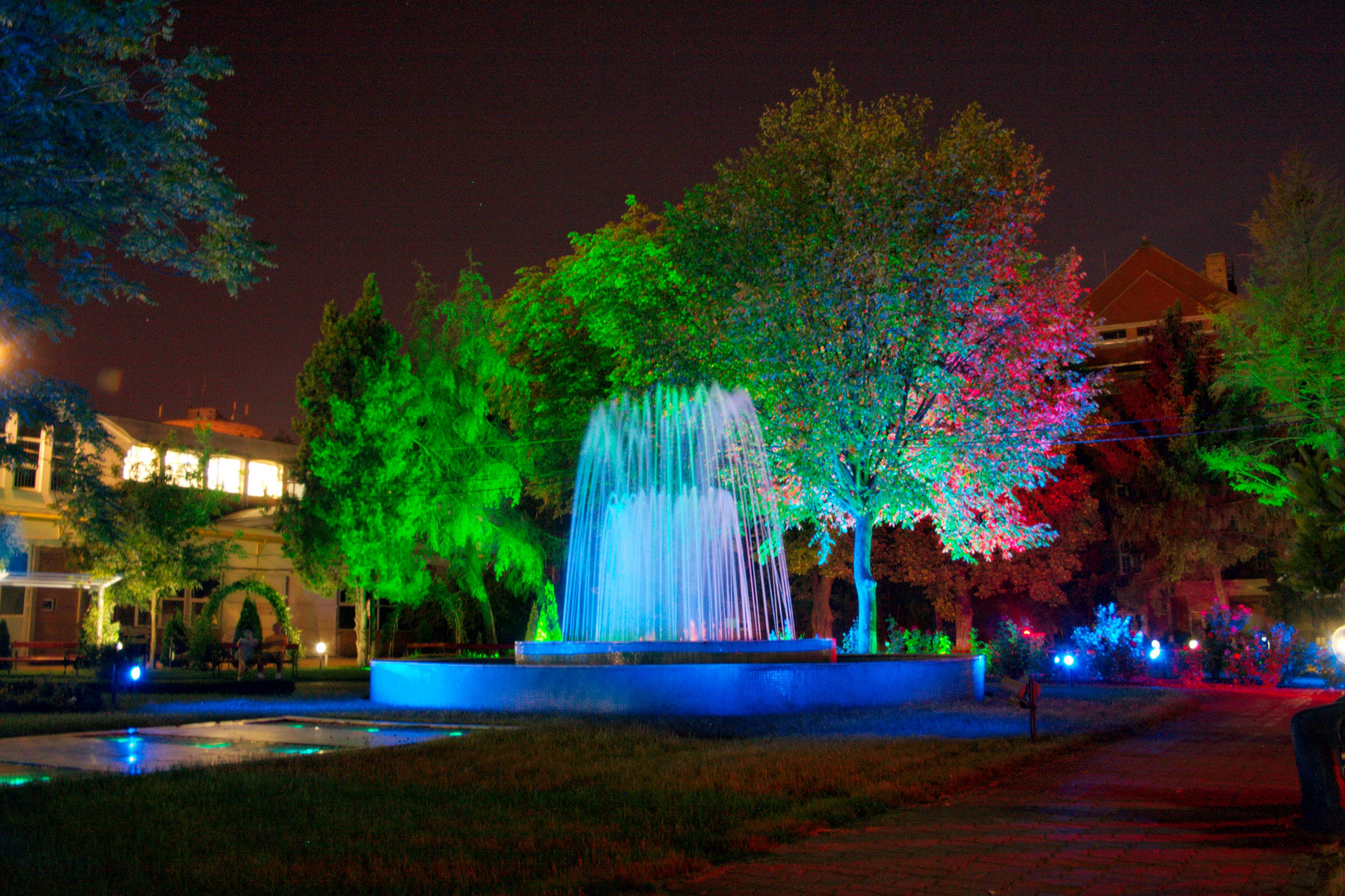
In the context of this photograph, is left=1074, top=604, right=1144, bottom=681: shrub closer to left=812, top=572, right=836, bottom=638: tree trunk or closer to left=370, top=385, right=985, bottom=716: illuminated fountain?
left=370, top=385, right=985, bottom=716: illuminated fountain

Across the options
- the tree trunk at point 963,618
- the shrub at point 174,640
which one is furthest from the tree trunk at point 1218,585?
the shrub at point 174,640

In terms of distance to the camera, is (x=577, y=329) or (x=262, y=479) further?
(x=262, y=479)

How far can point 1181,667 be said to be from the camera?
28031 mm

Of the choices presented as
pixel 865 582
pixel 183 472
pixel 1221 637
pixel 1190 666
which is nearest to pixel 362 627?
pixel 183 472

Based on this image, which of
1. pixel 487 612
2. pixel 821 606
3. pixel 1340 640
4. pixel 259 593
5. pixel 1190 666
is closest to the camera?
pixel 1340 640

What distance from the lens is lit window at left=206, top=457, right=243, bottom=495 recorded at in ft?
141

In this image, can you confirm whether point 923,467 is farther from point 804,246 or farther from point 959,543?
point 804,246

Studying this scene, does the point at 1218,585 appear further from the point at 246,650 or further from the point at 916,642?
the point at 246,650

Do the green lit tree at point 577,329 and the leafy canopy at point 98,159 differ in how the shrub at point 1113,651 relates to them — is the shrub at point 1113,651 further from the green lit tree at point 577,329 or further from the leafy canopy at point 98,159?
the leafy canopy at point 98,159

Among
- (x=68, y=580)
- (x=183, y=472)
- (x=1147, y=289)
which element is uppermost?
(x=1147, y=289)

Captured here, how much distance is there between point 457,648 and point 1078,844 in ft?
Answer: 93.7

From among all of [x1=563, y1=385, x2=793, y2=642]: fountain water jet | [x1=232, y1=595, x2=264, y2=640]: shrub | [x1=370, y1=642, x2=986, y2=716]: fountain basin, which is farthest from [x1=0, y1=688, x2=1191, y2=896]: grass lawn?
[x1=232, y1=595, x2=264, y2=640]: shrub

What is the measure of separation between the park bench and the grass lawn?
19444 millimetres

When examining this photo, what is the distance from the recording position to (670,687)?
15.4m
